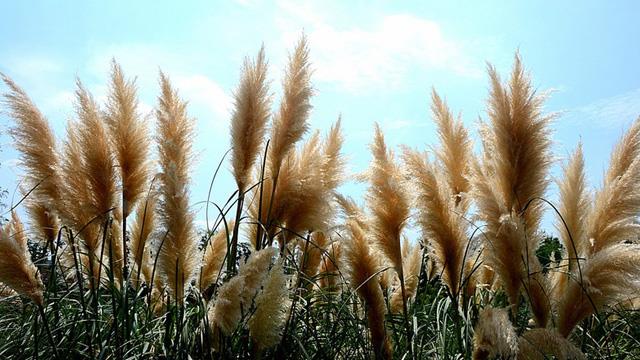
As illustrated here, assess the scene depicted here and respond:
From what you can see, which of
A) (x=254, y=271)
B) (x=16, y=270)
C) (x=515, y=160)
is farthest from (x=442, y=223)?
(x=16, y=270)

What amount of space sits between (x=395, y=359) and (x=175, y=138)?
1.81m

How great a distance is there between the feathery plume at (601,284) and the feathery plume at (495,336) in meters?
0.52

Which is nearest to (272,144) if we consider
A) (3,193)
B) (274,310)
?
(274,310)

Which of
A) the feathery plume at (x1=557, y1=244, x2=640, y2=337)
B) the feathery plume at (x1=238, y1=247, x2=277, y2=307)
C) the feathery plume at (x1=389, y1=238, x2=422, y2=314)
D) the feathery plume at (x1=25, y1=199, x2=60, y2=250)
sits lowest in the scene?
the feathery plume at (x1=557, y1=244, x2=640, y2=337)

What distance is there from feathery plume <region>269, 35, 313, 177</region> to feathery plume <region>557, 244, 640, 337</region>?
169 cm

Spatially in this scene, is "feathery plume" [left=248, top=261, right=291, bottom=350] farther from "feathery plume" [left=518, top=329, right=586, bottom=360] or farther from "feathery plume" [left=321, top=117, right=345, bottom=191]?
"feathery plume" [left=321, top=117, right=345, bottom=191]

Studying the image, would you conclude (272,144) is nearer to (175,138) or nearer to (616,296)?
(175,138)

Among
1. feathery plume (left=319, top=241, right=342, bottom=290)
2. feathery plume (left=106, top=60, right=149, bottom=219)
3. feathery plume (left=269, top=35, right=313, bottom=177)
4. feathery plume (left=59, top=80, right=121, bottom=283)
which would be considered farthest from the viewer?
feathery plume (left=319, top=241, right=342, bottom=290)

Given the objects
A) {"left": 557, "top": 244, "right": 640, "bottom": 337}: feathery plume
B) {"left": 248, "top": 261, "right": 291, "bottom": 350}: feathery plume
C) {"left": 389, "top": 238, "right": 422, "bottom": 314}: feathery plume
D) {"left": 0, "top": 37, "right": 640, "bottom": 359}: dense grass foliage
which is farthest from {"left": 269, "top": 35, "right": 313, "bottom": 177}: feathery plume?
{"left": 557, "top": 244, "right": 640, "bottom": 337}: feathery plume

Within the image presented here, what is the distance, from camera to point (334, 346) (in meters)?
3.98

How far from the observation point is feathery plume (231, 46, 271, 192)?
3.77 meters

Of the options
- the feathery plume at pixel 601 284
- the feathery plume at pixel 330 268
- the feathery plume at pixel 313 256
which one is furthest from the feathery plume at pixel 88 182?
the feathery plume at pixel 601 284

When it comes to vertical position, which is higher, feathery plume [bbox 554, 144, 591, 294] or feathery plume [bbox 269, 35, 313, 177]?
feathery plume [bbox 269, 35, 313, 177]

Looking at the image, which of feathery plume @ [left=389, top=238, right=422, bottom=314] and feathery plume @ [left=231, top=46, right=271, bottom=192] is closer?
feathery plume @ [left=231, top=46, right=271, bottom=192]
